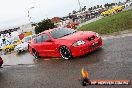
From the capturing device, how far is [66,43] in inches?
466

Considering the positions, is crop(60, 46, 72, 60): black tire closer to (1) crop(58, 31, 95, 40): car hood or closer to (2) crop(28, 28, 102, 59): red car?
(2) crop(28, 28, 102, 59): red car

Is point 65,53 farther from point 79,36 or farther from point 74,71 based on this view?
point 74,71

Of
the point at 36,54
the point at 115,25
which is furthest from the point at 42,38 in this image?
the point at 115,25

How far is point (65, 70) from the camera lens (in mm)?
10297

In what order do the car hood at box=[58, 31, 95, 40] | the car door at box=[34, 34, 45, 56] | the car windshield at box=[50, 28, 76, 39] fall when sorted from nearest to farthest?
the car hood at box=[58, 31, 95, 40]
the car windshield at box=[50, 28, 76, 39]
the car door at box=[34, 34, 45, 56]

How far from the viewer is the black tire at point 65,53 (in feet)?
39.1

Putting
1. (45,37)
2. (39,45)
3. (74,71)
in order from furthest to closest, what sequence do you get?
(39,45) → (45,37) → (74,71)

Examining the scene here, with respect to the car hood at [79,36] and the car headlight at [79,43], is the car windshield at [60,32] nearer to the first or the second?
the car hood at [79,36]

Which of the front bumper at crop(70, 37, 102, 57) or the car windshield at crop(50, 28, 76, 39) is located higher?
the car windshield at crop(50, 28, 76, 39)

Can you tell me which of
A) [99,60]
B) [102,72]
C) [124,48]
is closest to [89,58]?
[99,60]

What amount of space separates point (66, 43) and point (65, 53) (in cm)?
54

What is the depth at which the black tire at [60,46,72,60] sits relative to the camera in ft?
39.1

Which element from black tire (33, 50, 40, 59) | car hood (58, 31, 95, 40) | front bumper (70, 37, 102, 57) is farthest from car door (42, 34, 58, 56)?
front bumper (70, 37, 102, 57)

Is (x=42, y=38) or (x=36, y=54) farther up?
(x=42, y=38)
